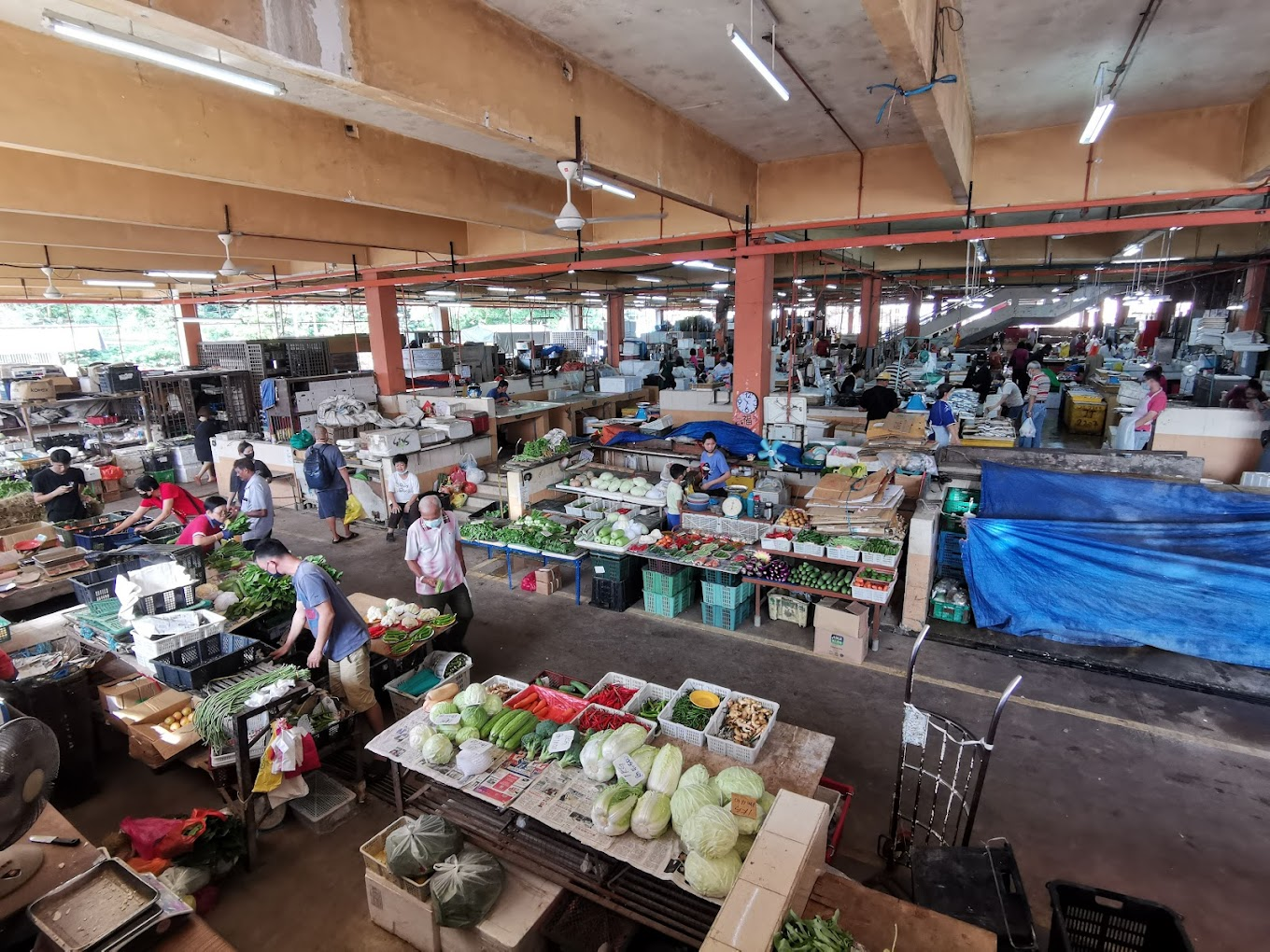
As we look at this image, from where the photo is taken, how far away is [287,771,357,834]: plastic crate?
14.8 feet

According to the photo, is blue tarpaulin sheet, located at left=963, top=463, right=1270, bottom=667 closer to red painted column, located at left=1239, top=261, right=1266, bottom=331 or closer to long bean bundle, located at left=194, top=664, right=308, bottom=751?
long bean bundle, located at left=194, top=664, right=308, bottom=751

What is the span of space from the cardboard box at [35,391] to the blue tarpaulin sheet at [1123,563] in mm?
18919

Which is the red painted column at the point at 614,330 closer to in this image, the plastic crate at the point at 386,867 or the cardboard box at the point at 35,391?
the cardboard box at the point at 35,391

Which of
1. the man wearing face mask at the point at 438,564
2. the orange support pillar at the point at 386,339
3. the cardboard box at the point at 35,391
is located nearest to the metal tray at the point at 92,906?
the man wearing face mask at the point at 438,564

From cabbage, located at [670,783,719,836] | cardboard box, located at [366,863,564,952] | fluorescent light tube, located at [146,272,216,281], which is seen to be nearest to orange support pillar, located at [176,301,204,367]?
fluorescent light tube, located at [146,272,216,281]

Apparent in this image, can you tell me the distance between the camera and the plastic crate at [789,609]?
7.32 meters

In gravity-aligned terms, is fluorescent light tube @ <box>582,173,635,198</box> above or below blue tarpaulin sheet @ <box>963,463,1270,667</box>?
above

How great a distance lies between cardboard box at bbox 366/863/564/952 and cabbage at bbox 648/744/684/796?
2.44 feet

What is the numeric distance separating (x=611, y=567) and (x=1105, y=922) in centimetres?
558

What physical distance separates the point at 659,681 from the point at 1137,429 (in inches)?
374

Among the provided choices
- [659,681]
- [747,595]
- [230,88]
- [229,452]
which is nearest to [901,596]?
[747,595]

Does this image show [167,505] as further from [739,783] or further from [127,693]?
[739,783]

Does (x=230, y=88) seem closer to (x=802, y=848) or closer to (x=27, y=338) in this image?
(x=802, y=848)

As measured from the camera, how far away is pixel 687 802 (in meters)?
3.23
